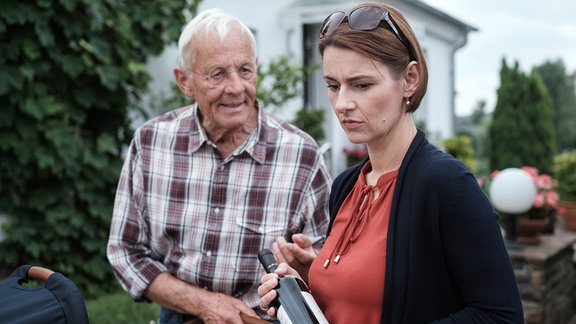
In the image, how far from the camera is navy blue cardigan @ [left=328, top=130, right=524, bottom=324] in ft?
4.03

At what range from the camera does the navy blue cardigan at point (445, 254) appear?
4.03ft

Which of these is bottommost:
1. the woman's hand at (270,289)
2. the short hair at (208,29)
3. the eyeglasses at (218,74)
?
the woman's hand at (270,289)

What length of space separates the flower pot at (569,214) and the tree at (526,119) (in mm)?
2327

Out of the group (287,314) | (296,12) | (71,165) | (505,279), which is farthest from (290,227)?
(296,12)

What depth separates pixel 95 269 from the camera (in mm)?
4777

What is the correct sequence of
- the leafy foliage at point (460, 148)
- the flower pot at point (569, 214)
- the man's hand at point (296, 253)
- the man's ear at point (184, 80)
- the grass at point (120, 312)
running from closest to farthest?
the man's hand at point (296, 253) < the man's ear at point (184, 80) < the grass at point (120, 312) < the flower pot at point (569, 214) < the leafy foliage at point (460, 148)

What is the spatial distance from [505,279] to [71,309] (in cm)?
117

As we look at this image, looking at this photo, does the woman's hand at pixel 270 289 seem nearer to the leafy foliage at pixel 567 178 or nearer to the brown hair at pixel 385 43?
the brown hair at pixel 385 43

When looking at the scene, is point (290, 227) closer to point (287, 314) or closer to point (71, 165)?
point (287, 314)

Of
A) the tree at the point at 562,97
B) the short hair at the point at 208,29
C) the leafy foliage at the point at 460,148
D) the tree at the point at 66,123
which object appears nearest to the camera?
the short hair at the point at 208,29

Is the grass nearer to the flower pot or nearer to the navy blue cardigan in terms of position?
the navy blue cardigan

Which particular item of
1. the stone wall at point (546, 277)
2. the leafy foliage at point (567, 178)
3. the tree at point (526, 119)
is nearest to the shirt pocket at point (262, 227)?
the stone wall at point (546, 277)

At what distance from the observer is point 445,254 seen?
50.0 inches

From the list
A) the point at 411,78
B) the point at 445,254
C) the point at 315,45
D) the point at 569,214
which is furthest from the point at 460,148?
the point at 445,254
